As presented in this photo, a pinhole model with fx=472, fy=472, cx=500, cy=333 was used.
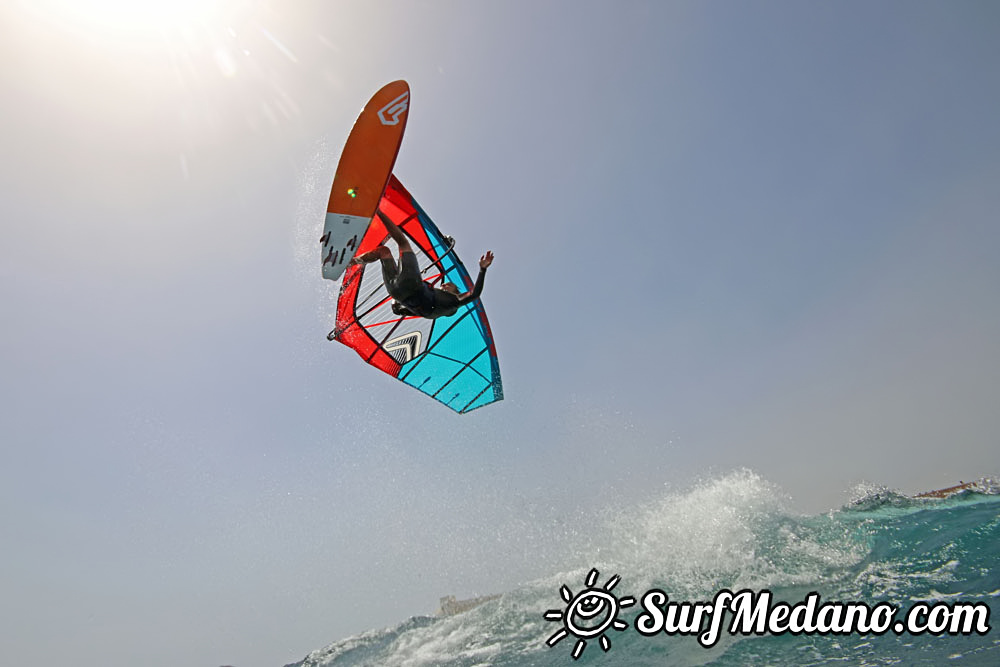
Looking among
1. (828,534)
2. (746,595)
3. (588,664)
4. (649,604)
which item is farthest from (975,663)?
(828,534)

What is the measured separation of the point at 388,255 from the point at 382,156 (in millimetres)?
997

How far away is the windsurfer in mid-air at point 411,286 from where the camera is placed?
4.93 meters

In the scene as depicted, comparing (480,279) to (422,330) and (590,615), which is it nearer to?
→ (422,330)

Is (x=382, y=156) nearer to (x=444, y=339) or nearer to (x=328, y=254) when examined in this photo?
(x=328, y=254)

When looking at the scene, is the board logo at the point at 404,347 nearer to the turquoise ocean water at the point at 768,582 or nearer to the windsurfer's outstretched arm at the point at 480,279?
the windsurfer's outstretched arm at the point at 480,279

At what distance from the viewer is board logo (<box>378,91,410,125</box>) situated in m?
4.62

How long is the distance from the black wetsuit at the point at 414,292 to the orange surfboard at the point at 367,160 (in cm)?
57

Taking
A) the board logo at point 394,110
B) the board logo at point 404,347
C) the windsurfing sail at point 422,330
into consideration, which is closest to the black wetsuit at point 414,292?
the windsurfing sail at point 422,330

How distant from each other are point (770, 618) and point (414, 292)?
494 centimetres

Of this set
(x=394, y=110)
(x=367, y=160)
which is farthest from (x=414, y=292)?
(x=394, y=110)

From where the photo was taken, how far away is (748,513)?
836 cm

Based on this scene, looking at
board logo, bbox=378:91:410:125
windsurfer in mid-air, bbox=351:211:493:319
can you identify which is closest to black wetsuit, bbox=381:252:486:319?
windsurfer in mid-air, bbox=351:211:493:319

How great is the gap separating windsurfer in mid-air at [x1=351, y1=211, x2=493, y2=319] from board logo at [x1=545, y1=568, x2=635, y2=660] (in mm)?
3451

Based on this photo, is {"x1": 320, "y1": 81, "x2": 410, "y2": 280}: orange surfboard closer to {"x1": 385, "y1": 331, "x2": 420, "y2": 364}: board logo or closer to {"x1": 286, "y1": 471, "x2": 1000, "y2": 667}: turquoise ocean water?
{"x1": 385, "y1": 331, "x2": 420, "y2": 364}: board logo
